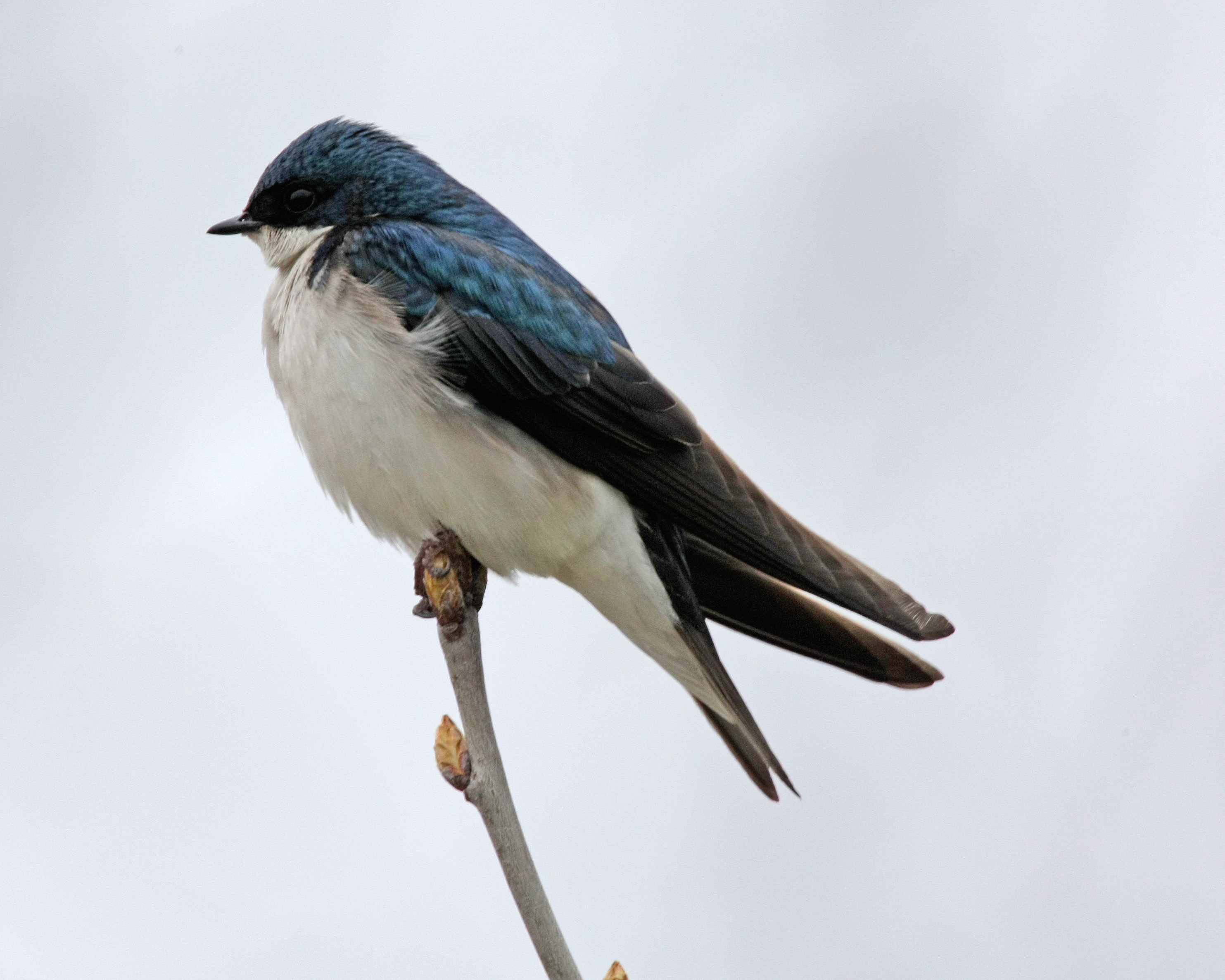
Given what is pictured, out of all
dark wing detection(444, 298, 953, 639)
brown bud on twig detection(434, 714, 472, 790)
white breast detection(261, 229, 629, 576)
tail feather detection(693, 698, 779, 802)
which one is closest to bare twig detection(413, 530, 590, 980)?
brown bud on twig detection(434, 714, 472, 790)

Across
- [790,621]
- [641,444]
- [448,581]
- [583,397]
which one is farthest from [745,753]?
[448,581]

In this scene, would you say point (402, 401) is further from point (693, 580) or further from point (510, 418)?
point (693, 580)

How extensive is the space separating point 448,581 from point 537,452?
1.81 ft

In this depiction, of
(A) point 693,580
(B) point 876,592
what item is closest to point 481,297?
(A) point 693,580

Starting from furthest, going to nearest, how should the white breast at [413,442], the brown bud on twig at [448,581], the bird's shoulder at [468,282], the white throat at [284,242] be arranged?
the white throat at [284,242], the bird's shoulder at [468,282], the white breast at [413,442], the brown bud on twig at [448,581]

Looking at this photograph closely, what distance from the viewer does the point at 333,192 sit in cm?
321

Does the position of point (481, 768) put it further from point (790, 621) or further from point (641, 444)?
point (790, 621)

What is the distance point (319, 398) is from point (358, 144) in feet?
2.47

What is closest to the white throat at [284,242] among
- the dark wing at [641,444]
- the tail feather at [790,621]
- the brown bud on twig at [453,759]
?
the dark wing at [641,444]

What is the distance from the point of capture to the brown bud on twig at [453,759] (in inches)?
78.7

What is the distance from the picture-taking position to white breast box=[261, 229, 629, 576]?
2777 millimetres

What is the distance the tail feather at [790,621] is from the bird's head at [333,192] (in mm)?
949

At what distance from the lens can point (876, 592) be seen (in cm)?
284

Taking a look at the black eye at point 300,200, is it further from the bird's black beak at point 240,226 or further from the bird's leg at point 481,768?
the bird's leg at point 481,768
